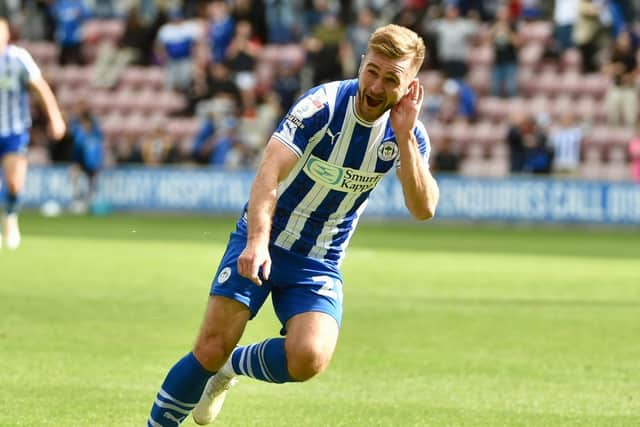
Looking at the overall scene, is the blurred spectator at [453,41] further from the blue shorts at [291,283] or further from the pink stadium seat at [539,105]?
the blue shorts at [291,283]

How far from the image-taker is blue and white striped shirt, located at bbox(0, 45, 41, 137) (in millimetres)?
14617

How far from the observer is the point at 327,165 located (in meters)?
5.94

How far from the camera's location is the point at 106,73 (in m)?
31.7

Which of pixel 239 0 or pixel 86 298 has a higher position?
pixel 86 298

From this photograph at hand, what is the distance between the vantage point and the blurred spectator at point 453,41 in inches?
1087

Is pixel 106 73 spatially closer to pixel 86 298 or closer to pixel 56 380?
pixel 86 298

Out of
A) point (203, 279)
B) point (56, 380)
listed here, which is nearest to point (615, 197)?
point (203, 279)

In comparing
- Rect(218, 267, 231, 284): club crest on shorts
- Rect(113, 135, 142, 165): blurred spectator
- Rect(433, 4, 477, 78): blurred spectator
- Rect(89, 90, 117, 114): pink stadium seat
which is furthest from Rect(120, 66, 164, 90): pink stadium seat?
Rect(218, 267, 231, 284): club crest on shorts

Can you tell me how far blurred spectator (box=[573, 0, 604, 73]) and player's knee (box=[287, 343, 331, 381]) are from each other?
2251 centimetres

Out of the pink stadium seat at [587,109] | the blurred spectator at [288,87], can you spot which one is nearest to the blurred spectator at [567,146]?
the pink stadium seat at [587,109]

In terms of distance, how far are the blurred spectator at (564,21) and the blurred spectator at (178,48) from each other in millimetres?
8223

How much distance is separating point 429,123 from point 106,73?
873cm

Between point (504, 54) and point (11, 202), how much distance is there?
14.6m

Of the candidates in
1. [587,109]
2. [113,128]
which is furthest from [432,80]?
[113,128]
